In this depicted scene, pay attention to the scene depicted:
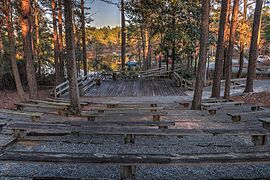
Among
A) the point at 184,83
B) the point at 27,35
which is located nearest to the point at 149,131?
the point at 27,35

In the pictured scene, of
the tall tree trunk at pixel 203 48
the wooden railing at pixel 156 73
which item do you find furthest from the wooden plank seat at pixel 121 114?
the wooden railing at pixel 156 73

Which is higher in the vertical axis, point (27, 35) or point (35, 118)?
point (27, 35)

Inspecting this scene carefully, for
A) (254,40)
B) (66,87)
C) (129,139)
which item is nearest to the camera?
(129,139)

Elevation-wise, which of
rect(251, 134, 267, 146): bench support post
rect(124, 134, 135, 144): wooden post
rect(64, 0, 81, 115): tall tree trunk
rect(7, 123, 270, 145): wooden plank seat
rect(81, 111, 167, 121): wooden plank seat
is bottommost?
rect(124, 134, 135, 144): wooden post

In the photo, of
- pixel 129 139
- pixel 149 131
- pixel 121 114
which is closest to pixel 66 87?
pixel 121 114

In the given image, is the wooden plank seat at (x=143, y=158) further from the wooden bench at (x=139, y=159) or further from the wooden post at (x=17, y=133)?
the wooden post at (x=17, y=133)

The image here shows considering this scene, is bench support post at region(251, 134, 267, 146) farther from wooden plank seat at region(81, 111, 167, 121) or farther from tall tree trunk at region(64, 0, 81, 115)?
tall tree trunk at region(64, 0, 81, 115)

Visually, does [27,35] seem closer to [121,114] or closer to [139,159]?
[121,114]

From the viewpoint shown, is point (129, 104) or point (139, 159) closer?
point (139, 159)

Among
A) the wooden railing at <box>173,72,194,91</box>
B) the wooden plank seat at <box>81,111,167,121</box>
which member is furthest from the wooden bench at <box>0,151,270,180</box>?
the wooden railing at <box>173,72,194,91</box>

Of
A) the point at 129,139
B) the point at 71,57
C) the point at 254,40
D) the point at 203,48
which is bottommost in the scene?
the point at 129,139

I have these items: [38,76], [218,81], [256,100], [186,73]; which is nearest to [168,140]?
[218,81]

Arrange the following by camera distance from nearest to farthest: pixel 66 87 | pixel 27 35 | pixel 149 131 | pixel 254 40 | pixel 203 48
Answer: pixel 149 131 → pixel 203 48 → pixel 27 35 → pixel 254 40 → pixel 66 87

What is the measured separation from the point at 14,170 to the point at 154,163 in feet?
8.01
